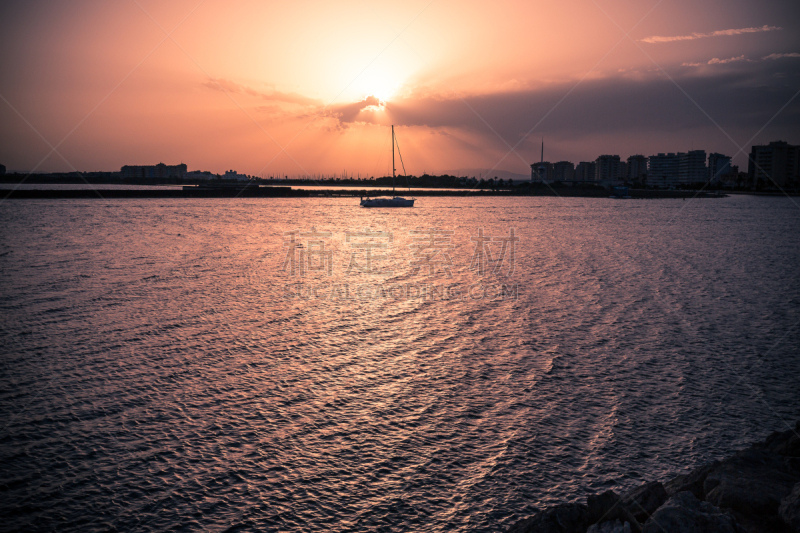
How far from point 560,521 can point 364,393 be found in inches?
197

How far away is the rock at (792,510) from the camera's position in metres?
4.87

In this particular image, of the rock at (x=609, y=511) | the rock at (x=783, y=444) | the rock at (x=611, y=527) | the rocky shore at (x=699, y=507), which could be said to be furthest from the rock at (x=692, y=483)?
the rock at (x=783, y=444)

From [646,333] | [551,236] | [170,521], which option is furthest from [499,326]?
[551,236]

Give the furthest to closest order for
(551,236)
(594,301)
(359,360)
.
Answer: (551,236) < (594,301) < (359,360)

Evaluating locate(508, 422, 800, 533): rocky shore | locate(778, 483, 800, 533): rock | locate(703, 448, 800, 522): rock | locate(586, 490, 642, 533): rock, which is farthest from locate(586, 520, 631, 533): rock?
locate(778, 483, 800, 533): rock

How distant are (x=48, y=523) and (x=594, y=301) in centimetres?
1699

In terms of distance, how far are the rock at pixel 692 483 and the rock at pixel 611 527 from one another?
1.19m

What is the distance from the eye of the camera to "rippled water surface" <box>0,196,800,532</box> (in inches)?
247

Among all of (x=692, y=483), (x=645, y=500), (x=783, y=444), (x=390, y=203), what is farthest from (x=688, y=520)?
(x=390, y=203)

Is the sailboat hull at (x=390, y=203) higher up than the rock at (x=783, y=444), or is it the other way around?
the sailboat hull at (x=390, y=203)

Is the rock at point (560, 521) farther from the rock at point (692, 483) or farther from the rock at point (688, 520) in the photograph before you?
the rock at point (692, 483)

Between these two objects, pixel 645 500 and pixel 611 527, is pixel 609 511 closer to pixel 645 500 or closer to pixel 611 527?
pixel 611 527

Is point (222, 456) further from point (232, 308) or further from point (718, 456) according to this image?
point (232, 308)

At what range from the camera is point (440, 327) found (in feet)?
47.3
